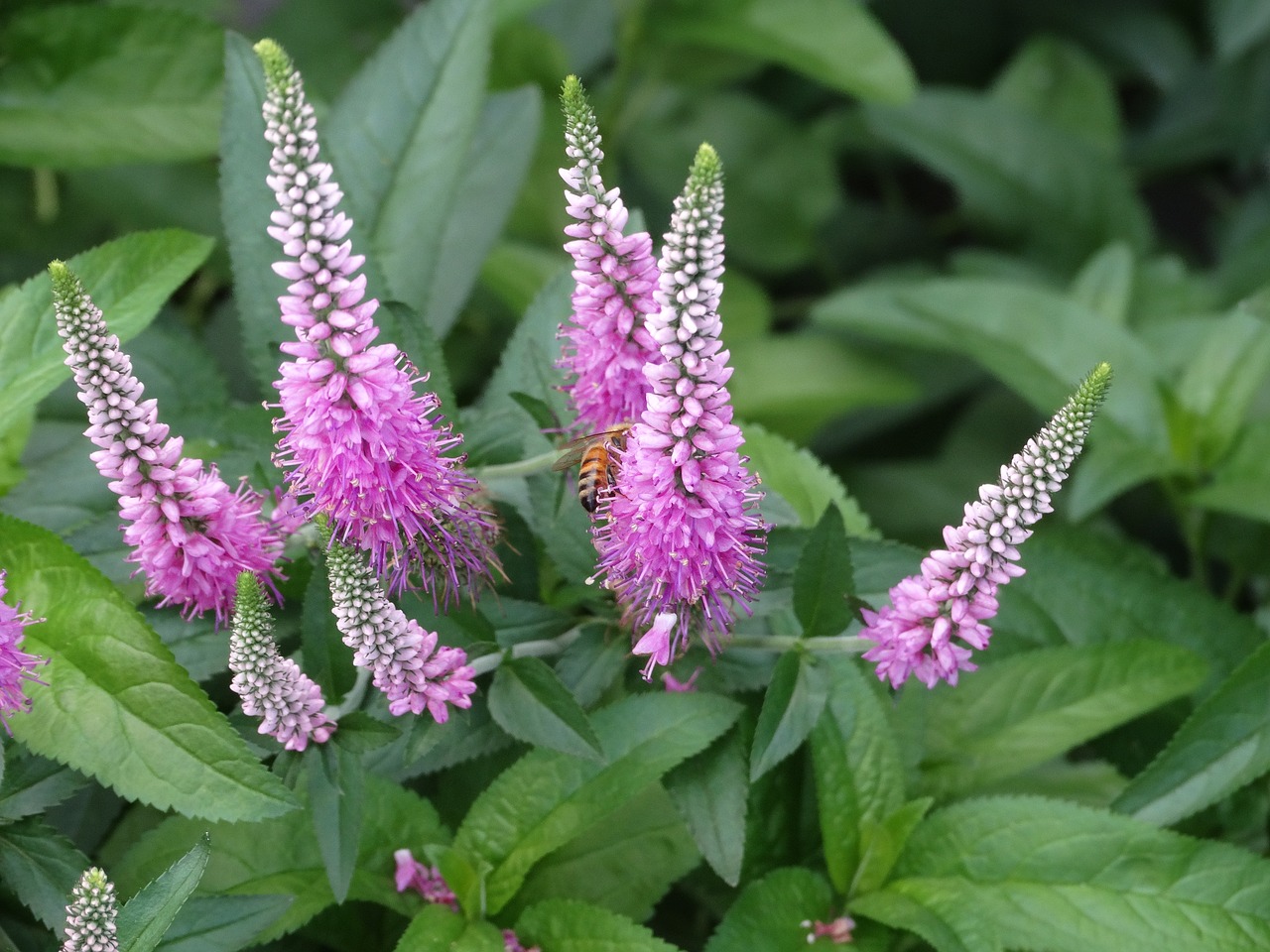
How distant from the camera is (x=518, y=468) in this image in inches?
38.0

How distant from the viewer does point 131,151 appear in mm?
1426

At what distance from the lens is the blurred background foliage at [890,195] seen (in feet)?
4.86

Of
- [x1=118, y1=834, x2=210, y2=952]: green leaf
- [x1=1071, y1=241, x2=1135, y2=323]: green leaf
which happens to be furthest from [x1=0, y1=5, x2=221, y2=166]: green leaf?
[x1=1071, y1=241, x2=1135, y2=323]: green leaf

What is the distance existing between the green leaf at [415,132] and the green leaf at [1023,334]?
0.60m

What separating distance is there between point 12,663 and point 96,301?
317 mm

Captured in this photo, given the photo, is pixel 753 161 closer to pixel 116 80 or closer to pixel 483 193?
pixel 483 193

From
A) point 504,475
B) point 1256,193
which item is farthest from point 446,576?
point 1256,193

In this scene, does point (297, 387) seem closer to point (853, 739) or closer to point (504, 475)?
point (504, 475)

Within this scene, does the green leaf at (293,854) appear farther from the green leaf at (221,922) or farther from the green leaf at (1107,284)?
the green leaf at (1107,284)

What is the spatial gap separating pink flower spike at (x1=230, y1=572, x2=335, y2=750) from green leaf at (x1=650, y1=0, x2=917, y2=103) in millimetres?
1168

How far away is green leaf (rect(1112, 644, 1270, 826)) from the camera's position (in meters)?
1.06

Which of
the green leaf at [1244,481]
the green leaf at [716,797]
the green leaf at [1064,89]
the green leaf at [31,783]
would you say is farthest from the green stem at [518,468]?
the green leaf at [1064,89]

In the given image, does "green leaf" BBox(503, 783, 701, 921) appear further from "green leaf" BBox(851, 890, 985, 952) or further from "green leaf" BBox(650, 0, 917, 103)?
"green leaf" BBox(650, 0, 917, 103)

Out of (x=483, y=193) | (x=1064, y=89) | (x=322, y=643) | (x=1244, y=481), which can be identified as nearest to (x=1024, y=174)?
(x=1064, y=89)
